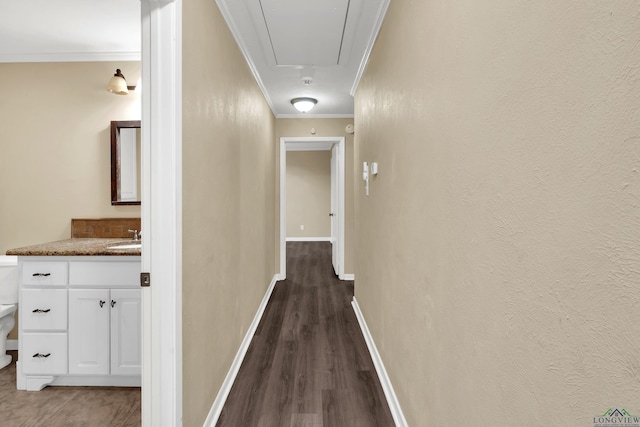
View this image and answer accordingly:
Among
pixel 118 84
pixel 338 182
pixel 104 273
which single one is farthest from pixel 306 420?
pixel 338 182

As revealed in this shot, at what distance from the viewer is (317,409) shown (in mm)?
2045

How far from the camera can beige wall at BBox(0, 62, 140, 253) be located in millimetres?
2883

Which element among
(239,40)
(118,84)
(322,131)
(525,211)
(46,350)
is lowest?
(46,350)

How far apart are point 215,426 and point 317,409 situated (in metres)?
0.57

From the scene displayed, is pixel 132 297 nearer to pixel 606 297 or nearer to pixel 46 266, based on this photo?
pixel 46 266

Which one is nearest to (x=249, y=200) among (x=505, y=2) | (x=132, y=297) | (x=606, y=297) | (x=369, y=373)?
(x=132, y=297)

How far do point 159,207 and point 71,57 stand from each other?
7.97ft

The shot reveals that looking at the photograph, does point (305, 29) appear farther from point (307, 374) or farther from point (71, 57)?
point (307, 374)

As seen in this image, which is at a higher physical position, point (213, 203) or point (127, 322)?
point (213, 203)

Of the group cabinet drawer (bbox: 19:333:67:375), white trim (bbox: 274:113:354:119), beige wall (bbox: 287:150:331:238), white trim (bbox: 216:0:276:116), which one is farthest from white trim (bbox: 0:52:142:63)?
beige wall (bbox: 287:150:331:238)

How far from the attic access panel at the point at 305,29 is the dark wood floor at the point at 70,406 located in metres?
2.59

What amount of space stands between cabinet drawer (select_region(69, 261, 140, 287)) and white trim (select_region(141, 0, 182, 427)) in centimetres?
100

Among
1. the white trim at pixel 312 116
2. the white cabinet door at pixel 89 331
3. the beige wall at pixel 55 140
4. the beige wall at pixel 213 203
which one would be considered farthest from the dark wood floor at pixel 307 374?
the white trim at pixel 312 116

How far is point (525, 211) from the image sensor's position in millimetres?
738
